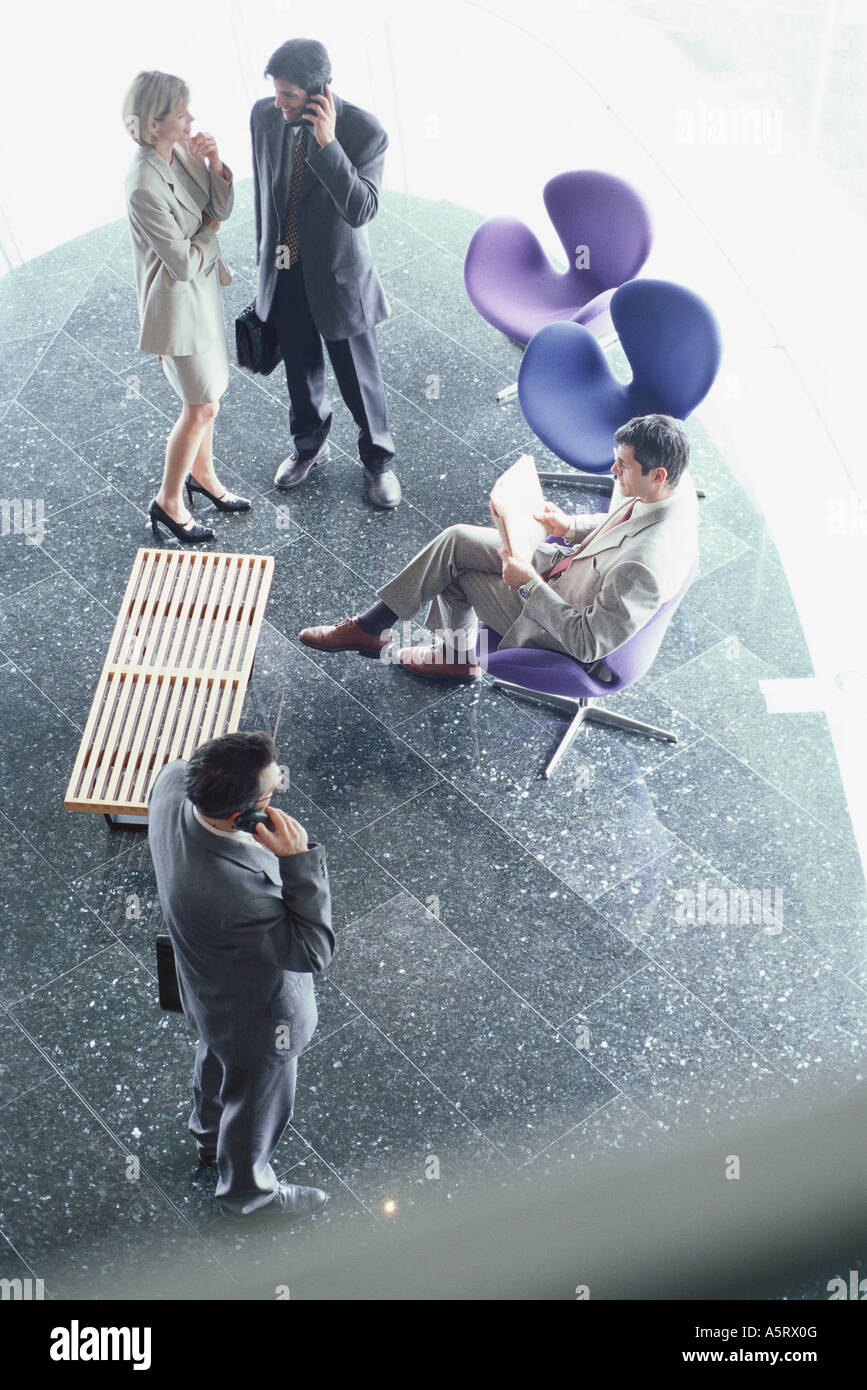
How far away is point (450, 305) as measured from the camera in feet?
18.8

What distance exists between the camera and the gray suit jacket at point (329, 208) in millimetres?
4152

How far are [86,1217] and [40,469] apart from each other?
9.60 ft

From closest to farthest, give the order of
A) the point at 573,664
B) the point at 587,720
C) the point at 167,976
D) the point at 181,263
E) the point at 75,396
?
the point at 167,976 < the point at 573,664 < the point at 181,263 < the point at 587,720 < the point at 75,396

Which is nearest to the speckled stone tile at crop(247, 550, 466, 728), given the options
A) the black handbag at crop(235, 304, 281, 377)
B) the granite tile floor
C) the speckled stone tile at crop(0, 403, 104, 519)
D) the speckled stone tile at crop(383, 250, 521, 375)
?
the granite tile floor

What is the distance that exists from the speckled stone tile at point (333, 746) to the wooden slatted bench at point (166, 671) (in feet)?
0.81

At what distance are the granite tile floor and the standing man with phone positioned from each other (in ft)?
1.07

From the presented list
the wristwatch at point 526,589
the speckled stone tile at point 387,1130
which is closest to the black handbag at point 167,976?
the speckled stone tile at point 387,1130

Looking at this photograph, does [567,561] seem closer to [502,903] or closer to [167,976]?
[502,903]

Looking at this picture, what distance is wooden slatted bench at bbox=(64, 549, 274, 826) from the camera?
3850mm

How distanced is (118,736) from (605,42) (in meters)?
4.38

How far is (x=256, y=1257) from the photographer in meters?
3.23

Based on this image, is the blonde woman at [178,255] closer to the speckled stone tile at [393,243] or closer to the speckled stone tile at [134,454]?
the speckled stone tile at [134,454]

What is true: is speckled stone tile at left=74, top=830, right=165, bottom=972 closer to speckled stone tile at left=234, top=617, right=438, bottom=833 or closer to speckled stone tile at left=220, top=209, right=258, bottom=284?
speckled stone tile at left=234, top=617, right=438, bottom=833

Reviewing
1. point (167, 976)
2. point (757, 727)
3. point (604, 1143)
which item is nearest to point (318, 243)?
point (757, 727)
